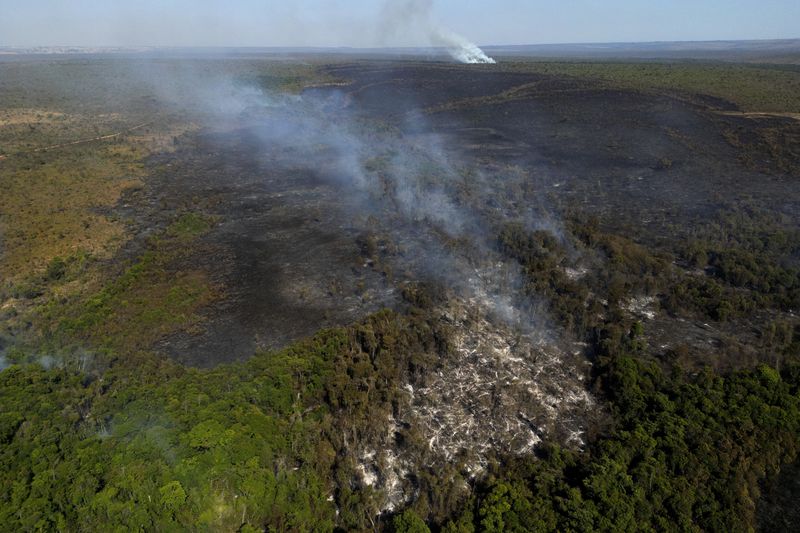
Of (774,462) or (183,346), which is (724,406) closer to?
(774,462)

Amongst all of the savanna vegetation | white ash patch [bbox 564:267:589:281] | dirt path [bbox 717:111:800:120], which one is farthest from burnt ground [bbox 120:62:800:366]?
white ash patch [bbox 564:267:589:281]

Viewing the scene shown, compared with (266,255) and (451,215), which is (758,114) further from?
(266,255)

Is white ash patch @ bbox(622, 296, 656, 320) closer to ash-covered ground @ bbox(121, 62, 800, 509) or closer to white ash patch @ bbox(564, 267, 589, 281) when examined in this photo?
ash-covered ground @ bbox(121, 62, 800, 509)

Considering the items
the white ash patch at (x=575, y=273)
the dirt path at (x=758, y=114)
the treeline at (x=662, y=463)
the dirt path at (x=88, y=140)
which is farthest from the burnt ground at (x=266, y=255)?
the dirt path at (x=758, y=114)

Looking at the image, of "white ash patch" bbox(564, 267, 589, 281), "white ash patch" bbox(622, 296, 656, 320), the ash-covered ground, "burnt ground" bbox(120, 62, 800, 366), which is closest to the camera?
the ash-covered ground

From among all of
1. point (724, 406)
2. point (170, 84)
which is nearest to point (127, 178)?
point (724, 406)

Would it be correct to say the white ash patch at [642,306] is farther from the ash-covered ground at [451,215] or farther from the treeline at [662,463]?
the treeline at [662,463]
